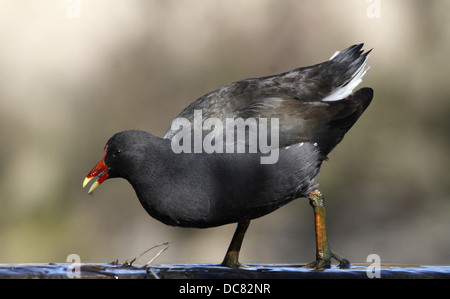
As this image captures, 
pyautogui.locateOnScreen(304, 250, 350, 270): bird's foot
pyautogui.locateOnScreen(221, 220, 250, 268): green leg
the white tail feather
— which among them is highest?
the white tail feather

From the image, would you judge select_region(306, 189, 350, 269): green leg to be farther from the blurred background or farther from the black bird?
the blurred background

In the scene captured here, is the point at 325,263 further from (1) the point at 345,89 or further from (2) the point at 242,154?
(1) the point at 345,89

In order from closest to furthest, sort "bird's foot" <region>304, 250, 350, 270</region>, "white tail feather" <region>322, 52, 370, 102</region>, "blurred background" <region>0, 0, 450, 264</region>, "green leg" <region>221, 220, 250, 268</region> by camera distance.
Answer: "bird's foot" <region>304, 250, 350, 270</region>, "green leg" <region>221, 220, 250, 268</region>, "white tail feather" <region>322, 52, 370, 102</region>, "blurred background" <region>0, 0, 450, 264</region>

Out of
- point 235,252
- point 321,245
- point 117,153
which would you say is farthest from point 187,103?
point 117,153

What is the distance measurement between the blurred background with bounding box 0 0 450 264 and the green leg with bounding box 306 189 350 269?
8.73 ft

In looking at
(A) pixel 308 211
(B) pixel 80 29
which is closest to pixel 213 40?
(B) pixel 80 29

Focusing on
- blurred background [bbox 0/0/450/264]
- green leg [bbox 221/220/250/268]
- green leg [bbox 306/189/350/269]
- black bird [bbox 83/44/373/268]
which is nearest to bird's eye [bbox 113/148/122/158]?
black bird [bbox 83/44/373/268]

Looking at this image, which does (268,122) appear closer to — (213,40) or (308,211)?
(308,211)

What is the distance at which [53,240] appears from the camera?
21.1ft

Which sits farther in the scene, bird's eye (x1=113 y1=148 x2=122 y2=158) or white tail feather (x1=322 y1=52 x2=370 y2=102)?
white tail feather (x1=322 y1=52 x2=370 y2=102)

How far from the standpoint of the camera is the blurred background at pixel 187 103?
21.4 ft

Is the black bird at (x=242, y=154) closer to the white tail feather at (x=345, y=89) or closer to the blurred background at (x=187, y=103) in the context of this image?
the white tail feather at (x=345, y=89)

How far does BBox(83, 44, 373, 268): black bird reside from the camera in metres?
3.34

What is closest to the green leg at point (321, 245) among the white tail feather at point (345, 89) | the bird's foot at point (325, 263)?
the bird's foot at point (325, 263)
